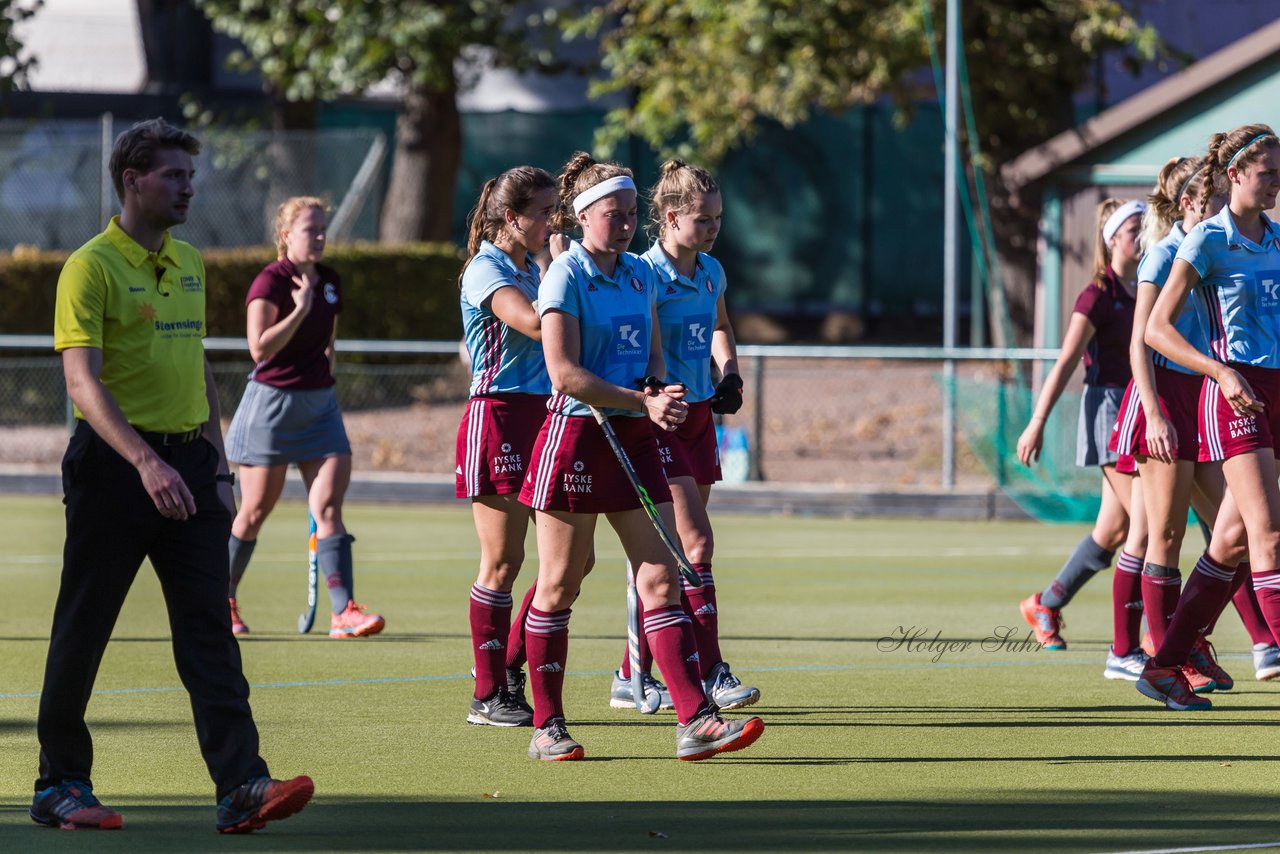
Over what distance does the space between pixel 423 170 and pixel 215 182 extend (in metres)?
2.75

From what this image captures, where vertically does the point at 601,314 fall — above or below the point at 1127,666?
above

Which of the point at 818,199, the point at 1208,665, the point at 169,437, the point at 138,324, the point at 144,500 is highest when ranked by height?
the point at 818,199

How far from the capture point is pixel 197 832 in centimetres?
607

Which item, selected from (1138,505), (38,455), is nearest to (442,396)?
(38,455)

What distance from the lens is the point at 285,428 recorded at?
34.6 feet

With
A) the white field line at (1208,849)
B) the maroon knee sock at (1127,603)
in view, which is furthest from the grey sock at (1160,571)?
the white field line at (1208,849)

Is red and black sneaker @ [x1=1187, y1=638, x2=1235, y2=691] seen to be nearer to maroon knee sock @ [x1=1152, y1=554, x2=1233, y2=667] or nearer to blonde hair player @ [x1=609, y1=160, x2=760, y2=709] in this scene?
maroon knee sock @ [x1=1152, y1=554, x2=1233, y2=667]

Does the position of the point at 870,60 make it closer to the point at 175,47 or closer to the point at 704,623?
the point at 175,47

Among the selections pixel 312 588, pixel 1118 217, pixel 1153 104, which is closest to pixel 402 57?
pixel 1153 104

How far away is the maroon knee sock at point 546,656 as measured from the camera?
279 inches

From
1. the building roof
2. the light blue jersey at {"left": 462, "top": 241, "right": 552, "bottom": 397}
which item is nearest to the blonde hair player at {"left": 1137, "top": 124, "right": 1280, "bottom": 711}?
the light blue jersey at {"left": 462, "top": 241, "right": 552, "bottom": 397}

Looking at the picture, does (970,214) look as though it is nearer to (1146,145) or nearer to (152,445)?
(1146,145)

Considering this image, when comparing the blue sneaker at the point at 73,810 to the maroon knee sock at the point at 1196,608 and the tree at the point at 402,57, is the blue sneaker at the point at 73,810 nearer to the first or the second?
the maroon knee sock at the point at 1196,608

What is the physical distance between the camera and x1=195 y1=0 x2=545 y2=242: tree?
25250 mm
